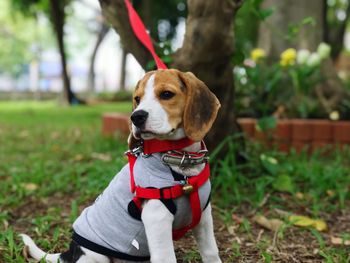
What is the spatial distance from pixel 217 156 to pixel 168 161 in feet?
6.16

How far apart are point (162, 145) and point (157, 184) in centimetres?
18

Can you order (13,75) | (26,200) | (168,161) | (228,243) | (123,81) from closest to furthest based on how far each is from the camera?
(168,161) < (228,243) < (26,200) < (123,81) < (13,75)

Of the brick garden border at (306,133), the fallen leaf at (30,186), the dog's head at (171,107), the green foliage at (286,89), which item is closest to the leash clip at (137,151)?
the dog's head at (171,107)

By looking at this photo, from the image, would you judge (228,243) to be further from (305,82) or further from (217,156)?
(305,82)

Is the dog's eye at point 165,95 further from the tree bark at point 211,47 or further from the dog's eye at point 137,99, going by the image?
the tree bark at point 211,47

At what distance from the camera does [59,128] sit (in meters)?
8.72

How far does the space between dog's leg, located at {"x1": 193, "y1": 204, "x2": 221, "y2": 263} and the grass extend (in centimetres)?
36

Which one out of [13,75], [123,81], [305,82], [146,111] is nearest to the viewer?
[146,111]

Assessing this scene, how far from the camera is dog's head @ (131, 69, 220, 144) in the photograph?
1.97 meters

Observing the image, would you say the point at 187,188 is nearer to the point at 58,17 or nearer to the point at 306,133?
the point at 306,133

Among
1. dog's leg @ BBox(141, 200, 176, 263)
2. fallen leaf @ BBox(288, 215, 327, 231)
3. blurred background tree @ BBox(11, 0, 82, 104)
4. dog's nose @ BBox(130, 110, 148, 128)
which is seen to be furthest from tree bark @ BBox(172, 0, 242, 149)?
blurred background tree @ BBox(11, 0, 82, 104)

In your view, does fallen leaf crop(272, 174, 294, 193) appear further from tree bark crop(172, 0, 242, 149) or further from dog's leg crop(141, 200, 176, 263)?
dog's leg crop(141, 200, 176, 263)

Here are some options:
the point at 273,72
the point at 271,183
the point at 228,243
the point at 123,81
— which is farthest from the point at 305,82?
the point at 123,81

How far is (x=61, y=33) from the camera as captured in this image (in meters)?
15.3
